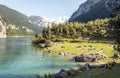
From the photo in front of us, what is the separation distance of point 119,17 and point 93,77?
42.5ft

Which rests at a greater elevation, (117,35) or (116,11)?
(116,11)

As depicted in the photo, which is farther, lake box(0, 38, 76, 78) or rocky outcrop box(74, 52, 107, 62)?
rocky outcrop box(74, 52, 107, 62)

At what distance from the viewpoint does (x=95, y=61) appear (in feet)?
328

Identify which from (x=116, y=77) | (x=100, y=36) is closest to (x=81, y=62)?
(x=116, y=77)

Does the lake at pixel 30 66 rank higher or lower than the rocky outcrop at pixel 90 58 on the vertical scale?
lower

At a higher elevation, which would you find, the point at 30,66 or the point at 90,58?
the point at 90,58

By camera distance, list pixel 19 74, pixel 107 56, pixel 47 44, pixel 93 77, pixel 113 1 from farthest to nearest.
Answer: pixel 47 44
pixel 107 56
pixel 19 74
pixel 113 1
pixel 93 77

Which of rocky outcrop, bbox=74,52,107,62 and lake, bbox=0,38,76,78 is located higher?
rocky outcrop, bbox=74,52,107,62

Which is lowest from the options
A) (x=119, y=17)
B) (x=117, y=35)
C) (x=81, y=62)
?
(x=81, y=62)

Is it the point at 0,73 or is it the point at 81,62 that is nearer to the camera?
the point at 0,73

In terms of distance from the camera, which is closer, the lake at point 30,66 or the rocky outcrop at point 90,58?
the lake at point 30,66

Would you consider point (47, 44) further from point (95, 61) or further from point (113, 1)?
point (113, 1)

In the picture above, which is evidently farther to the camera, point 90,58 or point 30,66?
point 90,58

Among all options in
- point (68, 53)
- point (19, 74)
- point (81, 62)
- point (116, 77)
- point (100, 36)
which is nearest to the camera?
point (116, 77)
